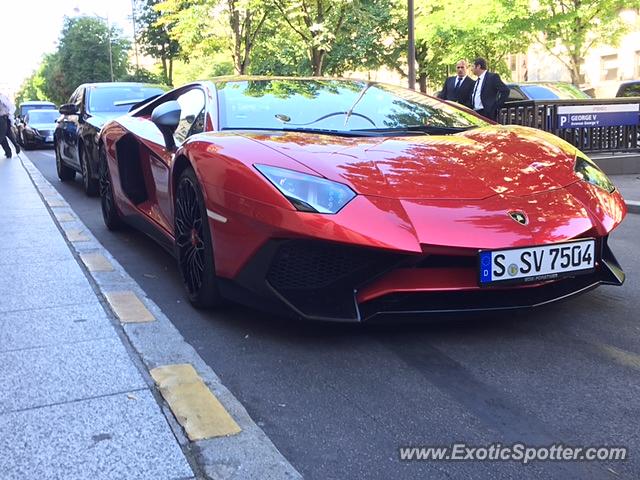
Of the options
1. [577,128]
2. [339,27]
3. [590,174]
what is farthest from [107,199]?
[339,27]

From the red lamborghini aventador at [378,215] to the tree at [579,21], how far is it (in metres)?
18.1

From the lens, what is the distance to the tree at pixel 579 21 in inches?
781

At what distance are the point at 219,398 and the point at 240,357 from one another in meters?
0.48

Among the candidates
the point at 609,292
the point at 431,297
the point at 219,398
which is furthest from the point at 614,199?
the point at 219,398

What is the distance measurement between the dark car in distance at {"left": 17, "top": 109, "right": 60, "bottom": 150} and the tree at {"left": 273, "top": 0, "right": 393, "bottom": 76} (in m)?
8.76

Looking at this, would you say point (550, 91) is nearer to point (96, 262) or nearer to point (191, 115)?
point (191, 115)

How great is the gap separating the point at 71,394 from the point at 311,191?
1285mm

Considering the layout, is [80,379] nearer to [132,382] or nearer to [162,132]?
[132,382]

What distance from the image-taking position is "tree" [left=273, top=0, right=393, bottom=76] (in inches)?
821

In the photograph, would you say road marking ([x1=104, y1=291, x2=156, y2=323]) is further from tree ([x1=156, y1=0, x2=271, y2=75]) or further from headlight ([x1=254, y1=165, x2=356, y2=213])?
tree ([x1=156, y1=0, x2=271, y2=75])

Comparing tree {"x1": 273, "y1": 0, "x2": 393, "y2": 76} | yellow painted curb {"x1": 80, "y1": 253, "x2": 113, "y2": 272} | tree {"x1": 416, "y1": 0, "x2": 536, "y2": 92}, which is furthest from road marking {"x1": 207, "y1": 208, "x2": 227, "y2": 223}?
tree {"x1": 416, "y1": 0, "x2": 536, "y2": 92}

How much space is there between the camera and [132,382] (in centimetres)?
272

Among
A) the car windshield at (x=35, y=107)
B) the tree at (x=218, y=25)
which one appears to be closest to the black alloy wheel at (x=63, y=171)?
the tree at (x=218, y=25)

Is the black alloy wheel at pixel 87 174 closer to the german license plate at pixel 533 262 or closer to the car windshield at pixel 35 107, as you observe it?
the german license plate at pixel 533 262
